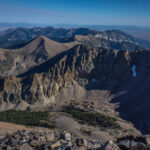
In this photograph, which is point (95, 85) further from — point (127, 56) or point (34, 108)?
point (34, 108)

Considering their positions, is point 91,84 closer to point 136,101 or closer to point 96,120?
point 136,101

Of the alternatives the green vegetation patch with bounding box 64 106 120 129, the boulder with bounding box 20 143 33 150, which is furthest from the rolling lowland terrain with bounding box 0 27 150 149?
the boulder with bounding box 20 143 33 150

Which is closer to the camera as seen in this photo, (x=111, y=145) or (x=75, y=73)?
(x=111, y=145)

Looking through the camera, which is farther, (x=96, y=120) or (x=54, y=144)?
(x=96, y=120)

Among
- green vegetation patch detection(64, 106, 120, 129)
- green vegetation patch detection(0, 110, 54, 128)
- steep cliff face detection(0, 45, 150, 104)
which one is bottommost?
green vegetation patch detection(64, 106, 120, 129)

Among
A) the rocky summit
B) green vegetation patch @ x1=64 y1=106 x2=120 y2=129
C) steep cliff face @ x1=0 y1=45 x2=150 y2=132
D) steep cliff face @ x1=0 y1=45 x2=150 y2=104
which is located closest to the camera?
the rocky summit

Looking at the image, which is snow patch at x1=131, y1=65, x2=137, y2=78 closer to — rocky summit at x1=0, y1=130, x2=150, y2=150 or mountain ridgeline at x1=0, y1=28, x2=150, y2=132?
mountain ridgeline at x1=0, y1=28, x2=150, y2=132

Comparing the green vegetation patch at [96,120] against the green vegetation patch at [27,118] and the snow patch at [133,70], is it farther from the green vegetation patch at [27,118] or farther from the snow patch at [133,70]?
the snow patch at [133,70]

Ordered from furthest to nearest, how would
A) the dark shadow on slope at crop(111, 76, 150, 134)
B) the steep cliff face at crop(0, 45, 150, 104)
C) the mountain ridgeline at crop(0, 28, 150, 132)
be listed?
the steep cliff face at crop(0, 45, 150, 104), the mountain ridgeline at crop(0, 28, 150, 132), the dark shadow on slope at crop(111, 76, 150, 134)

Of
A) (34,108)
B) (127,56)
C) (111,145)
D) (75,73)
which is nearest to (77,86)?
(75,73)

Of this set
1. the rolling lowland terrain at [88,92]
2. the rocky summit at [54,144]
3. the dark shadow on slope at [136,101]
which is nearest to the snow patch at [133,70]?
the rolling lowland terrain at [88,92]

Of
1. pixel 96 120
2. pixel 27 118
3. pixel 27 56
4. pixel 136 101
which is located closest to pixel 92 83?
pixel 136 101
